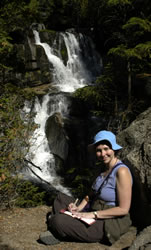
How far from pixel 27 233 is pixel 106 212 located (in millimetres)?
1268

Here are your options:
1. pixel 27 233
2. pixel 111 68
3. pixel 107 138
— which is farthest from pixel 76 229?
pixel 111 68

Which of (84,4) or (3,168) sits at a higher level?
(84,4)

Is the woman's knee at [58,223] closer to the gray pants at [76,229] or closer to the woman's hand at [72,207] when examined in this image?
the gray pants at [76,229]

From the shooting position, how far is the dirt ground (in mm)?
3004

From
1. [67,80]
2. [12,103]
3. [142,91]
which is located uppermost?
[67,80]

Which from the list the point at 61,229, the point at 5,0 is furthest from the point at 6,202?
the point at 5,0

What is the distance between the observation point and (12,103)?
507 centimetres

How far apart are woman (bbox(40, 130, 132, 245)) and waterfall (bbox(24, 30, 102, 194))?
22.8ft

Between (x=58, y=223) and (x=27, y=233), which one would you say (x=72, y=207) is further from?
(x=27, y=233)

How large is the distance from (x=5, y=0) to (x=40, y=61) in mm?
11140

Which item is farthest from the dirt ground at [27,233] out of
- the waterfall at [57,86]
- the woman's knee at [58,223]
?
the waterfall at [57,86]

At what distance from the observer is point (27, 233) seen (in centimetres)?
348

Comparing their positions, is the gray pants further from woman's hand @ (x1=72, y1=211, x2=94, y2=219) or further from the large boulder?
the large boulder

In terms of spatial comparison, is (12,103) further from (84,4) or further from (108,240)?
(84,4)
